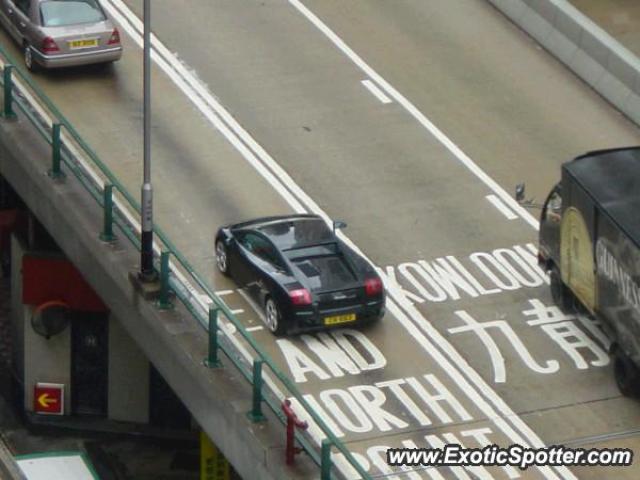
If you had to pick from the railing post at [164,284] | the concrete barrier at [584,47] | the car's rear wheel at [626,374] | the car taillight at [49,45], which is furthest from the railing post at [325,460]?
the concrete barrier at [584,47]

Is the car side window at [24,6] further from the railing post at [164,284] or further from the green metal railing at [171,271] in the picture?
the railing post at [164,284]

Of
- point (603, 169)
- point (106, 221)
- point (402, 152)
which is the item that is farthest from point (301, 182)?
point (603, 169)

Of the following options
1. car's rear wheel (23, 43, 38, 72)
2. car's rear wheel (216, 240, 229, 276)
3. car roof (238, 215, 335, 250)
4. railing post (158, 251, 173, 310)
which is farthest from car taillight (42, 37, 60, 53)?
railing post (158, 251, 173, 310)

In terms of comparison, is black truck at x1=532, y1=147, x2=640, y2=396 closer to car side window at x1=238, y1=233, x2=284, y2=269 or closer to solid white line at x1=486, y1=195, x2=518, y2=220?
solid white line at x1=486, y1=195, x2=518, y2=220

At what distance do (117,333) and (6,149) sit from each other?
4.61 meters

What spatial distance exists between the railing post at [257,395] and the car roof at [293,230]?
4329mm

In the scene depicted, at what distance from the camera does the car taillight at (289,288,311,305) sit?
32.1 meters

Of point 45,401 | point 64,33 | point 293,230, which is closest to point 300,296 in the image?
point 293,230

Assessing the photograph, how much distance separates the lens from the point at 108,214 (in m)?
33.9

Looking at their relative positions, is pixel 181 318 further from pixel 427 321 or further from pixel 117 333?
pixel 117 333

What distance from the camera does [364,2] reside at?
152 ft

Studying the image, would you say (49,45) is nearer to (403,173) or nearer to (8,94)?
(8,94)

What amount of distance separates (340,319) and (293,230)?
6.85 feet

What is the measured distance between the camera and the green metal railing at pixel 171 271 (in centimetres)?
2841
